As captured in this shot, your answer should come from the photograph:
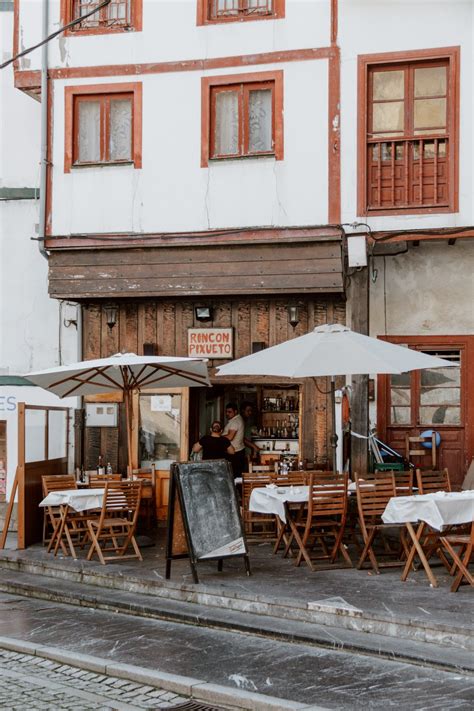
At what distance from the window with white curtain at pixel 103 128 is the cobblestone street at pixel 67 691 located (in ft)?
33.9

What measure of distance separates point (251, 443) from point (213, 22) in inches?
267

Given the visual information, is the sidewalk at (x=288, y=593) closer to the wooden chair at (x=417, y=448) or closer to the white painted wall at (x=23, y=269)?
the wooden chair at (x=417, y=448)

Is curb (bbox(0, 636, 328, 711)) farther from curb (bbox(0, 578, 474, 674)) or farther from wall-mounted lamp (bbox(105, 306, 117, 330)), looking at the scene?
wall-mounted lamp (bbox(105, 306, 117, 330))

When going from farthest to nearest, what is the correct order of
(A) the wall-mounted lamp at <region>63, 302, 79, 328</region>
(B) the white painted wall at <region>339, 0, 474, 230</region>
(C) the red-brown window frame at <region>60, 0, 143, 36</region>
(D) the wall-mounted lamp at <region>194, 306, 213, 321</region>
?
(A) the wall-mounted lamp at <region>63, 302, 79, 328</region>, (C) the red-brown window frame at <region>60, 0, 143, 36</region>, (D) the wall-mounted lamp at <region>194, 306, 213, 321</region>, (B) the white painted wall at <region>339, 0, 474, 230</region>

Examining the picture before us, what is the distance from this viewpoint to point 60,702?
755cm

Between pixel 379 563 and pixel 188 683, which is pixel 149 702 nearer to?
pixel 188 683

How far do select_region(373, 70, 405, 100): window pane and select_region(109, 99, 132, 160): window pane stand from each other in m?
4.00

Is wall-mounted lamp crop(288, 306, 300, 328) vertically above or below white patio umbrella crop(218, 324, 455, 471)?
above

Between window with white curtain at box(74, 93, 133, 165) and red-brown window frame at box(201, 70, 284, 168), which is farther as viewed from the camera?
window with white curtain at box(74, 93, 133, 165)

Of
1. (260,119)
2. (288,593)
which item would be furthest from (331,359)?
(260,119)

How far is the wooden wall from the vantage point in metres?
16.8

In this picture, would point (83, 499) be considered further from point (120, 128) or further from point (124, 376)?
point (120, 128)

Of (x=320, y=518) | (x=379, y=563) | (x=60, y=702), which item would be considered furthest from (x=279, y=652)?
(x=320, y=518)

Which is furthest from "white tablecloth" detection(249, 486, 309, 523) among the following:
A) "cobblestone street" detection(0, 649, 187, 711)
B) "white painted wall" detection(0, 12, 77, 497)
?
"white painted wall" detection(0, 12, 77, 497)
